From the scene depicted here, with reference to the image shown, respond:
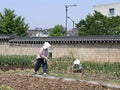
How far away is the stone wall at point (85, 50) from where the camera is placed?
92.0ft

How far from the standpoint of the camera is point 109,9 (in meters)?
69.9

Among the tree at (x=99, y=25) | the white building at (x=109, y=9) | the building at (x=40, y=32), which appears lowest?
the building at (x=40, y=32)

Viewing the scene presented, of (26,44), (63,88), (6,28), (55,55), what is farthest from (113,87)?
(6,28)

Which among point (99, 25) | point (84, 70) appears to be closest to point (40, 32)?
point (99, 25)

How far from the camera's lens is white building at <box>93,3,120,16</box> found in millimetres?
68750

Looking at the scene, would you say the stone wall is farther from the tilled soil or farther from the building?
the building

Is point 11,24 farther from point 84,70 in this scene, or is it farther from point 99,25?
point 84,70

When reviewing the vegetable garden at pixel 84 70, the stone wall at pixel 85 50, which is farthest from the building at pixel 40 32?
the vegetable garden at pixel 84 70

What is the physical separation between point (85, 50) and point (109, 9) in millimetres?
41349

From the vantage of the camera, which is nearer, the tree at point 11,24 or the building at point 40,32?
the tree at point 11,24

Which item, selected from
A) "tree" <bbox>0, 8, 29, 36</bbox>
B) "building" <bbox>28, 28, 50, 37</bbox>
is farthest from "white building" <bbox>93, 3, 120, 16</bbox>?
"tree" <bbox>0, 8, 29, 36</bbox>

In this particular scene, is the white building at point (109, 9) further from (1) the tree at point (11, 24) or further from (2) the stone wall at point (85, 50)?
(2) the stone wall at point (85, 50)

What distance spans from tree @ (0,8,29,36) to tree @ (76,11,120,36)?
27.5ft

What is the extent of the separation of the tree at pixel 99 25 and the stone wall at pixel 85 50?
1722cm
